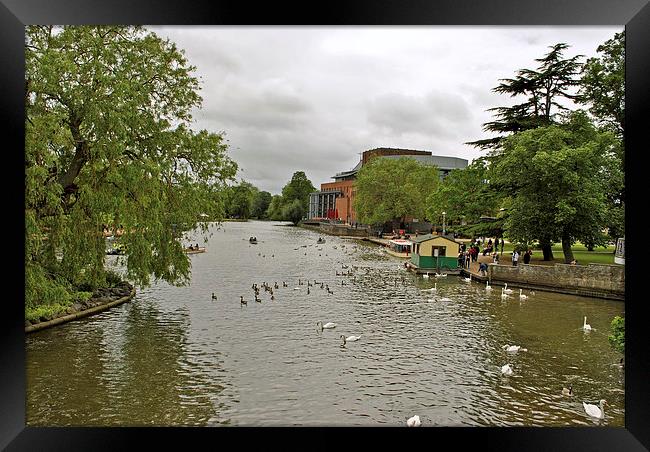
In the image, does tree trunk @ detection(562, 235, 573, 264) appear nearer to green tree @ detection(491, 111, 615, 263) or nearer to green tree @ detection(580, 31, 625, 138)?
green tree @ detection(491, 111, 615, 263)

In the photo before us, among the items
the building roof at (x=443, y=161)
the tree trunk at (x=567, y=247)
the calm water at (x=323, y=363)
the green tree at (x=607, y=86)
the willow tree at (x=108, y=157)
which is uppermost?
the building roof at (x=443, y=161)

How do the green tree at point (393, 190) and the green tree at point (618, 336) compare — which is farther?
the green tree at point (393, 190)

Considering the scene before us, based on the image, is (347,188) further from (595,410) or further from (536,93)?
(595,410)

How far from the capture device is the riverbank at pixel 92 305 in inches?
443

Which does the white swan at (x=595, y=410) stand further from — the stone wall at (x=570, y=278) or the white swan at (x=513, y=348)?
the stone wall at (x=570, y=278)

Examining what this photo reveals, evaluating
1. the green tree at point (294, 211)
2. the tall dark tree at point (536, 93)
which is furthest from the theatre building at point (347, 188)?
the tall dark tree at point (536, 93)

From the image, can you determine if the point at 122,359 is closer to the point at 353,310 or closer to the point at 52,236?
the point at 52,236

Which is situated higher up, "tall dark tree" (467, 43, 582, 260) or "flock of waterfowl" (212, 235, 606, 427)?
"tall dark tree" (467, 43, 582, 260)

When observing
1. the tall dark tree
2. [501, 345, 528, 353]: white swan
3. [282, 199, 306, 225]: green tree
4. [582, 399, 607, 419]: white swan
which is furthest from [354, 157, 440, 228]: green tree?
[582, 399, 607, 419]: white swan

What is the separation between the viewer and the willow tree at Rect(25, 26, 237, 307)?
10.2 m

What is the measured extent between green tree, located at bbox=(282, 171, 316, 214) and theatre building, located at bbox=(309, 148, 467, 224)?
171 centimetres

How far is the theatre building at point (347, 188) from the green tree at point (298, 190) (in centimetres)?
171

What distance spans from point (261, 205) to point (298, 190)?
957cm
